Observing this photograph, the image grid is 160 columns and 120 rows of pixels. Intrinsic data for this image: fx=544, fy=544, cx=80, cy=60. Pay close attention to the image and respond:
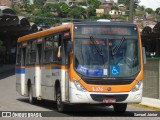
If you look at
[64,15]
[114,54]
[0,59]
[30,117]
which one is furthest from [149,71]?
[64,15]

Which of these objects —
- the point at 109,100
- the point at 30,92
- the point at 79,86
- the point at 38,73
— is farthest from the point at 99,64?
the point at 30,92

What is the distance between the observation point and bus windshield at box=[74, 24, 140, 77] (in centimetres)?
1672

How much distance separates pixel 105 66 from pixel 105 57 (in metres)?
0.28

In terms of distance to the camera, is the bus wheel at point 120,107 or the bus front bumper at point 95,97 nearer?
the bus front bumper at point 95,97

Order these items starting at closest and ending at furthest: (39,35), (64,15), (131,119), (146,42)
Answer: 1. (131,119)
2. (39,35)
3. (146,42)
4. (64,15)

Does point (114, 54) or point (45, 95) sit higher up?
point (114, 54)

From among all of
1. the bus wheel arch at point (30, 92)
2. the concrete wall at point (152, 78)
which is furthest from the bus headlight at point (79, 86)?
the concrete wall at point (152, 78)

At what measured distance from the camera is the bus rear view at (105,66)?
16578 millimetres

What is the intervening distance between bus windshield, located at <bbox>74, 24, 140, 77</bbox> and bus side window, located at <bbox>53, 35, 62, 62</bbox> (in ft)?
4.12

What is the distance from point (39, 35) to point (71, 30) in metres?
4.28

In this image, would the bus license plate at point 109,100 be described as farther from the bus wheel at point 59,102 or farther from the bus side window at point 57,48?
the bus side window at point 57,48

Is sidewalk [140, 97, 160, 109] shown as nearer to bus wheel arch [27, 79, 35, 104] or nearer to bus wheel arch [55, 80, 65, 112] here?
bus wheel arch [27, 79, 35, 104]

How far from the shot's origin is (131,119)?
51.7 ft

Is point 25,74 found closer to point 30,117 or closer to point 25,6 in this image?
point 30,117
